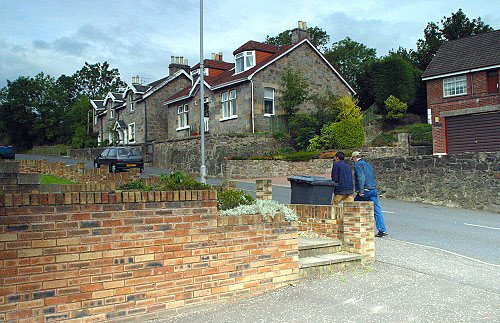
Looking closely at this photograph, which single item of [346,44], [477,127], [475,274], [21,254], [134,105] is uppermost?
[346,44]

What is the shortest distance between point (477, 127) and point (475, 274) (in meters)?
25.5

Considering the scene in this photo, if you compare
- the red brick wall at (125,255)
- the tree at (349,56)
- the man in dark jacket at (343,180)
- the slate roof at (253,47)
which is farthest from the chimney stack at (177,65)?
the red brick wall at (125,255)

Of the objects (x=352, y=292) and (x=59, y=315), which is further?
(x=352, y=292)

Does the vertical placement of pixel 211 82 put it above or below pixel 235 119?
above

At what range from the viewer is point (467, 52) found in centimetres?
3328

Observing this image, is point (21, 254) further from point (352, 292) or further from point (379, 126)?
point (379, 126)

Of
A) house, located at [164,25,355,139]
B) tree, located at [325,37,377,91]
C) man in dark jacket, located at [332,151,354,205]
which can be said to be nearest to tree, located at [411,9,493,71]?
tree, located at [325,37,377,91]

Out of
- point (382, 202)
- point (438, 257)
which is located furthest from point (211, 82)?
point (438, 257)

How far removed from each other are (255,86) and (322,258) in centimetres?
2701

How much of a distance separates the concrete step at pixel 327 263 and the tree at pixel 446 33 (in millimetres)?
46973

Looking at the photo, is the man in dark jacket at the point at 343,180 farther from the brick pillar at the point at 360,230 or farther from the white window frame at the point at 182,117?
the white window frame at the point at 182,117

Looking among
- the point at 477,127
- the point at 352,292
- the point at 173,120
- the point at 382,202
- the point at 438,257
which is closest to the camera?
the point at 352,292

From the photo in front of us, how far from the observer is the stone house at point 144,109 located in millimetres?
46500

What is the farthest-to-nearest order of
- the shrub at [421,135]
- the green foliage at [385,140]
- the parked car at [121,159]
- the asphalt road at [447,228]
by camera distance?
the shrub at [421,135] → the green foliage at [385,140] → the parked car at [121,159] → the asphalt road at [447,228]
